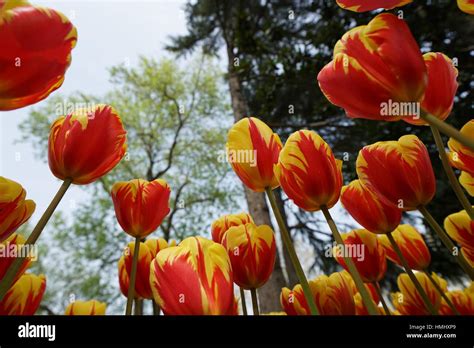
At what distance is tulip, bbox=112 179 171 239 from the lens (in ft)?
0.92

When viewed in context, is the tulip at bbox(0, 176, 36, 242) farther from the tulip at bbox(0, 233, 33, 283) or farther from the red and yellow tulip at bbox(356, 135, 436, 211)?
the red and yellow tulip at bbox(356, 135, 436, 211)

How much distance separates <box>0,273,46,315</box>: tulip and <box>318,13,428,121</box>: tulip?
21 cm

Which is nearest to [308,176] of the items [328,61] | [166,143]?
[328,61]

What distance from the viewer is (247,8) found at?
4125 millimetres

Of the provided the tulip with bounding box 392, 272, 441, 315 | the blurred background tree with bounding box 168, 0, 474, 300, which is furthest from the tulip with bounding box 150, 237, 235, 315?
the blurred background tree with bounding box 168, 0, 474, 300

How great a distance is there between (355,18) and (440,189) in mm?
1320

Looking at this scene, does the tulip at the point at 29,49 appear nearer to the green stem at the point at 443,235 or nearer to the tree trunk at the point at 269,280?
the green stem at the point at 443,235

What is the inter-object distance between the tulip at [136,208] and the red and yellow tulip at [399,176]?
15cm

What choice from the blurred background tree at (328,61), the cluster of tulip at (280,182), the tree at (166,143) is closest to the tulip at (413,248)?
the cluster of tulip at (280,182)

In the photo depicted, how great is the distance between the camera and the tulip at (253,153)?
0.89 ft

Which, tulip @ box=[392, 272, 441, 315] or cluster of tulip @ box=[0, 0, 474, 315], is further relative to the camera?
tulip @ box=[392, 272, 441, 315]

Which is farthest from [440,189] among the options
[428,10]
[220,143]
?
[220,143]
